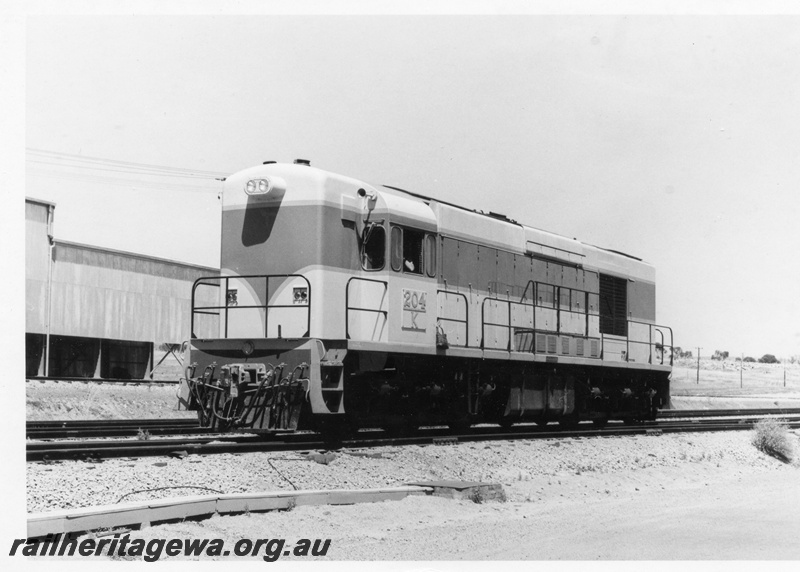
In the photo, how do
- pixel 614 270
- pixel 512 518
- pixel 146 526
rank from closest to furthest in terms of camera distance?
pixel 146 526 → pixel 512 518 → pixel 614 270

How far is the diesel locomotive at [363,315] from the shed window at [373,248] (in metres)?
0.02

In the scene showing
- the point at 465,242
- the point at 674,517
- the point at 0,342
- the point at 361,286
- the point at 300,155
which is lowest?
the point at 674,517

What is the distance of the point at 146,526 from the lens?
264 inches

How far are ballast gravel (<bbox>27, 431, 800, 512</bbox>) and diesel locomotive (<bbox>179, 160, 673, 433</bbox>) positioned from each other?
1065 mm

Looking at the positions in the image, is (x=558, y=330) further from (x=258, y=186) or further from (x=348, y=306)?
(x=258, y=186)

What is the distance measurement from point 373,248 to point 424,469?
10.7ft

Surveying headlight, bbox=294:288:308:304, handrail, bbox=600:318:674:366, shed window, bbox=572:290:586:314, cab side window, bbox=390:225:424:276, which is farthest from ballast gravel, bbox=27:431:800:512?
handrail, bbox=600:318:674:366

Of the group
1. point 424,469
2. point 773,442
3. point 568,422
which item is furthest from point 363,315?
point 773,442

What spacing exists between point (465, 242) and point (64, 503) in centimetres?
809

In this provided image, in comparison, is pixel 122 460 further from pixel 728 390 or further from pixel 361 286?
pixel 728 390

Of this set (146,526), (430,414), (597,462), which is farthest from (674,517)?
(146,526)

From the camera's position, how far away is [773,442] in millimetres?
15867

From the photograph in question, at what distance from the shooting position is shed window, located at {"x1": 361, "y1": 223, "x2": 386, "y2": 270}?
11.9 meters

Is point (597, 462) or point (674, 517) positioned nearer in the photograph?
point (674, 517)
